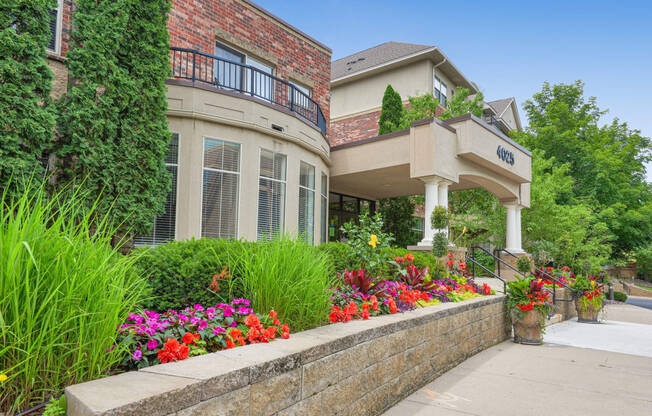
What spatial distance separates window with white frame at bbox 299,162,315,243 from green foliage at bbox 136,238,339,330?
20.2ft

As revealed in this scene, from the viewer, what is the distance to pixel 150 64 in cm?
790

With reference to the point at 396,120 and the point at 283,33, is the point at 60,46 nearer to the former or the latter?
the point at 283,33

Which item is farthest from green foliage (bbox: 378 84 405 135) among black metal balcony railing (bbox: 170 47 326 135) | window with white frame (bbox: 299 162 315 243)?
window with white frame (bbox: 299 162 315 243)

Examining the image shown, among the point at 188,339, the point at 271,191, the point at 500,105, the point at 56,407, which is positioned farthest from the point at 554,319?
the point at 500,105

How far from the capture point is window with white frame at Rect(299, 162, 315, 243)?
10945mm

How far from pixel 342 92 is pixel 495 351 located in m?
20.9

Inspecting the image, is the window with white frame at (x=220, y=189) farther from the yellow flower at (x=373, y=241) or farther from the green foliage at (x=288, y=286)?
the green foliage at (x=288, y=286)

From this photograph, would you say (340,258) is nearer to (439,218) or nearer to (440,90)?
(439,218)

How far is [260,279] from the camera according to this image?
3715 mm

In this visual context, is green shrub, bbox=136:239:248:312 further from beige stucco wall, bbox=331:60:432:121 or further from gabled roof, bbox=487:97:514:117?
gabled roof, bbox=487:97:514:117

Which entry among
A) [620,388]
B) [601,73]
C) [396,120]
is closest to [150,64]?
[620,388]

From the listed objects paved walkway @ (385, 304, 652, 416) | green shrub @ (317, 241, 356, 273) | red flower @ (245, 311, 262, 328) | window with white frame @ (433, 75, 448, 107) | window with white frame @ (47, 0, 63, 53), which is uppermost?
window with white frame @ (433, 75, 448, 107)

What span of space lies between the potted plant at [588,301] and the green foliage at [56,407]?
1152 cm

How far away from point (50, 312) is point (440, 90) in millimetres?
23681
